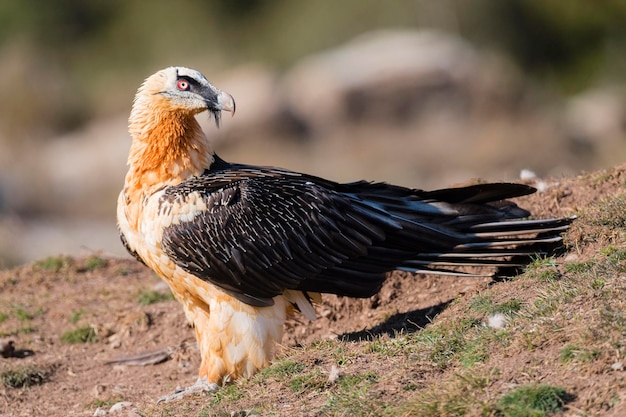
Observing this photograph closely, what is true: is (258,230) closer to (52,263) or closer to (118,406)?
(118,406)

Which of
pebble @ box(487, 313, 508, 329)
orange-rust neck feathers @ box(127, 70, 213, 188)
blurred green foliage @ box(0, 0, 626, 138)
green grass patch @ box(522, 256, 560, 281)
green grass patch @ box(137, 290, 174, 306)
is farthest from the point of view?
blurred green foliage @ box(0, 0, 626, 138)

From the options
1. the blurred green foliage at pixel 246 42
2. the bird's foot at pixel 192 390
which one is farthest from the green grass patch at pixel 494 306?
the blurred green foliage at pixel 246 42

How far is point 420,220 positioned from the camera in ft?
28.3

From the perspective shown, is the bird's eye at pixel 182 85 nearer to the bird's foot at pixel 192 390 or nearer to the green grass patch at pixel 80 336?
Result: the bird's foot at pixel 192 390

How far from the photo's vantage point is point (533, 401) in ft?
18.6

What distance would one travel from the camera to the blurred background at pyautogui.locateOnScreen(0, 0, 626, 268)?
26.0 m

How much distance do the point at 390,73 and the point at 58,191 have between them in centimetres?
1007

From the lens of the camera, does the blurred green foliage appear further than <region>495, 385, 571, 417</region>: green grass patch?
Yes

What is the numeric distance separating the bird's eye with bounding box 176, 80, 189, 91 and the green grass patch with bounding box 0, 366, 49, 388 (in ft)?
9.98

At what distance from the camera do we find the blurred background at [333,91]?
2597 centimetres

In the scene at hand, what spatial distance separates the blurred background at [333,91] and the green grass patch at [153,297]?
36.2 feet

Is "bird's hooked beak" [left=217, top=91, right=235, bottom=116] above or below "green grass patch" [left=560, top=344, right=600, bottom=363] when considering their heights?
above

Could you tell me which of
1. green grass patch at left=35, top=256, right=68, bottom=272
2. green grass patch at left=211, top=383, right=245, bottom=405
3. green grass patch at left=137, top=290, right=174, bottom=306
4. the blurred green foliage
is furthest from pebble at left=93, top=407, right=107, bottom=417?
the blurred green foliage

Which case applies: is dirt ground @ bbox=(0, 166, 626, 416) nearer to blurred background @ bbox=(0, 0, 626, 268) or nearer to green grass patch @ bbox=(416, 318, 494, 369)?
green grass patch @ bbox=(416, 318, 494, 369)
